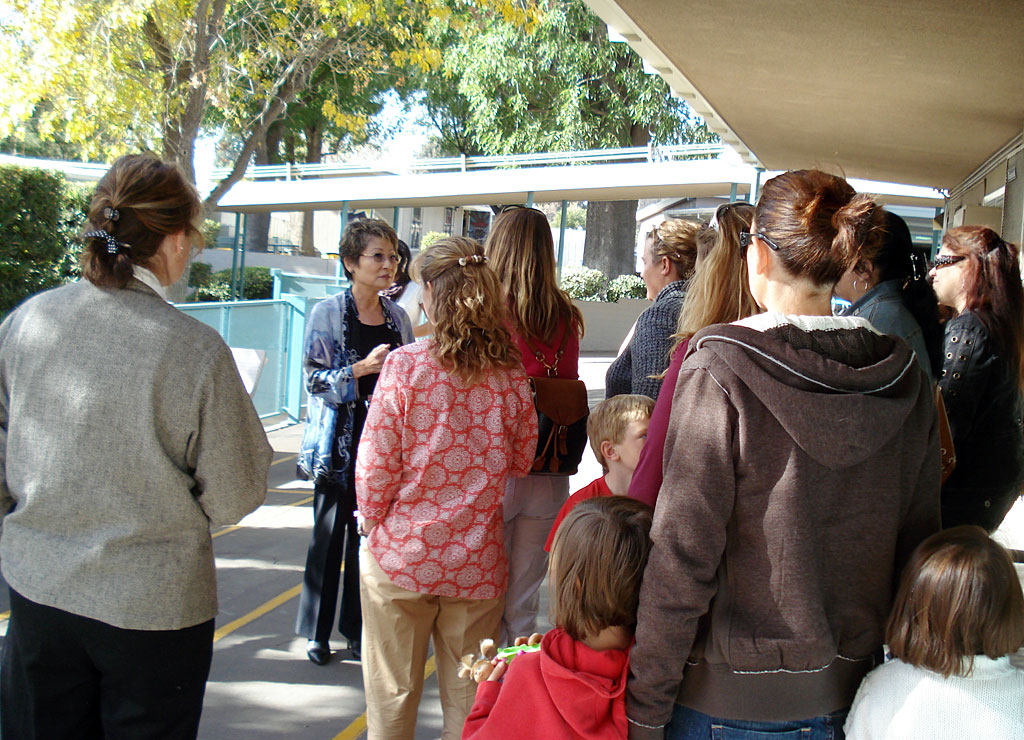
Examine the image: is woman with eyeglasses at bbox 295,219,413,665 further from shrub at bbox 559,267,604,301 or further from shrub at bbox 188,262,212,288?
shrub at bbox 188,262,212,288

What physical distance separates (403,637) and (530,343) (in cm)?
115

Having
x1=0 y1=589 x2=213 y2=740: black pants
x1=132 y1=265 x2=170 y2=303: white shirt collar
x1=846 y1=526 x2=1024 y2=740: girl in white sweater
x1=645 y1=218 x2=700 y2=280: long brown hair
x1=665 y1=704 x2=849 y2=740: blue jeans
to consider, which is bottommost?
x1=0 y1=589 x2=213 y2=740: black pants

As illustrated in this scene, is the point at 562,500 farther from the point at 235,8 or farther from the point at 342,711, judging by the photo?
the point at 235,8

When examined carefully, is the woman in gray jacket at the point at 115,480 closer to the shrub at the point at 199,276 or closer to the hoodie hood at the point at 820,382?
the hoodie hood at the point at 820,382

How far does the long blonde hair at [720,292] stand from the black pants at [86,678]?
5.19ft

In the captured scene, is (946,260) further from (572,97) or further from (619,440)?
(572,97)

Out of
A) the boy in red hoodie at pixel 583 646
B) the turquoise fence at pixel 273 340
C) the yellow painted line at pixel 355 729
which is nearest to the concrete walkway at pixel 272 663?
the yellow painted line at pixel 355 729

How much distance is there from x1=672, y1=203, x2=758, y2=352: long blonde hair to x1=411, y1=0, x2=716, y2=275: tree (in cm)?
2133

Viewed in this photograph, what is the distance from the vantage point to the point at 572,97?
23484 millimetres

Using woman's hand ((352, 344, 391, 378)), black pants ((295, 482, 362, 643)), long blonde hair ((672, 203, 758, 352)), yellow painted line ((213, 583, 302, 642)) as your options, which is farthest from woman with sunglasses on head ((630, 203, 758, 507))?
yellow painted line ((213, 583, 302, 642))

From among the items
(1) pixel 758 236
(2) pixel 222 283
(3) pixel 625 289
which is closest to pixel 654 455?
(1) pixel 758 236

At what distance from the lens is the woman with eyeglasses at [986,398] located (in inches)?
124

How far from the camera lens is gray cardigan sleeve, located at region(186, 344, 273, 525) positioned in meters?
2.17

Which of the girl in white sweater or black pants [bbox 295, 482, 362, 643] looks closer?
the girl in white sweater
